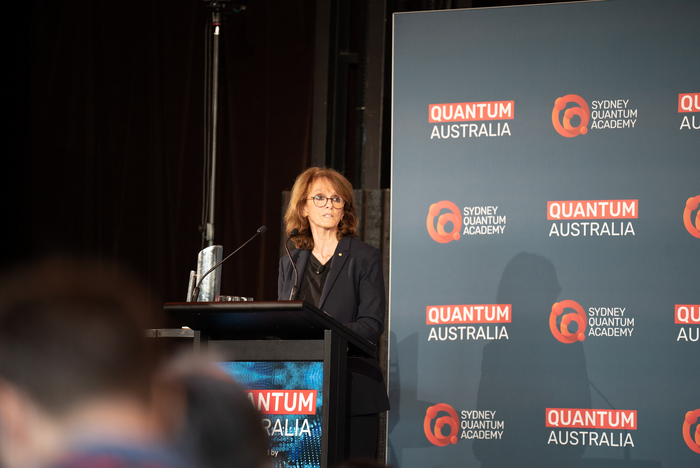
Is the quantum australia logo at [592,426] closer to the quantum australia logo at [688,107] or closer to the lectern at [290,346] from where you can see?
the quantum australia logo at [688,107]

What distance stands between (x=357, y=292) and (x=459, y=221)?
1210 millimetres

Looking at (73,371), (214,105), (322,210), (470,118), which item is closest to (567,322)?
(470,118)

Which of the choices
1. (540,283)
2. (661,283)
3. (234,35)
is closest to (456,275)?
(540,283)

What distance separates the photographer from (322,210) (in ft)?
9.29

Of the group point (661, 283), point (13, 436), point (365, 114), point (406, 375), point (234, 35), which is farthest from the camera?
point (234, 35)

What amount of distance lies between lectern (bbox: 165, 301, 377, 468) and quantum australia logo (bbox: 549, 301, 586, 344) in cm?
154

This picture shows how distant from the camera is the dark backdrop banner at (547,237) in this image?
11.1ft

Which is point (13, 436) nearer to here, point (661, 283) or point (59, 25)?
point (661, 283)

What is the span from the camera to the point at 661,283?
341 cm

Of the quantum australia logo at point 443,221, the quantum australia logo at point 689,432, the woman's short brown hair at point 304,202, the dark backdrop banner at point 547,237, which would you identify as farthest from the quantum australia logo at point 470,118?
the quantum australia logo at point 689,432

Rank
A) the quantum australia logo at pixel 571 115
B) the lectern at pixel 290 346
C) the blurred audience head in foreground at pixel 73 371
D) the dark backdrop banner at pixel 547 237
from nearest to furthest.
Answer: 1. the blurred audience head in foreground at pixel 73 371
2. the lectern at pixel 290 346
3. the dark backdrop banner at pixel 547 237
4. the quantum australia logo at pixel 571 115

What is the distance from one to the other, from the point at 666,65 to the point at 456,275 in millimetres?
1510

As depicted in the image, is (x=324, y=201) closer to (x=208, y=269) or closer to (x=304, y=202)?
(x=304, y=202)

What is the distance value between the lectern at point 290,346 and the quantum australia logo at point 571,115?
6.39 ft
